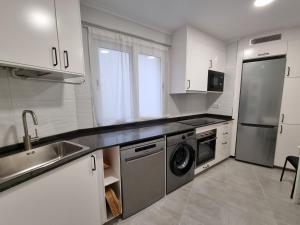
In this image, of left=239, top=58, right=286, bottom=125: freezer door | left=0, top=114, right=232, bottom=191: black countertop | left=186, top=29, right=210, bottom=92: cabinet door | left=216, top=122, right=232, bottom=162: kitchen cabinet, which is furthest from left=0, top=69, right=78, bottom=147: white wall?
left=239, top=58, right=286, bottom=125: freezer door

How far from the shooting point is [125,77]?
2.11m

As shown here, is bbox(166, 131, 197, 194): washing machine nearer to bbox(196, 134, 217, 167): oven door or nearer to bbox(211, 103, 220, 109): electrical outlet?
bbox(196, 134, 217, 167): oven door

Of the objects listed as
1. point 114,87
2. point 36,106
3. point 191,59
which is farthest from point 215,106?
point 36,106

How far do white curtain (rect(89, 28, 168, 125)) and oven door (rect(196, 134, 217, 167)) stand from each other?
85cm

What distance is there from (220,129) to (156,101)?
130cm

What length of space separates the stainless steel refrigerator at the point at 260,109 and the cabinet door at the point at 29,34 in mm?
3062

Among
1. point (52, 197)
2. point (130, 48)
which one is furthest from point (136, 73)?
point (52, 197)

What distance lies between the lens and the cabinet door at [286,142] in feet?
8.21

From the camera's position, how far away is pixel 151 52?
7.86 feet

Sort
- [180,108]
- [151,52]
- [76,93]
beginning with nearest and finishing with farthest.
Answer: [76,93]
[151,52]
[180,108]

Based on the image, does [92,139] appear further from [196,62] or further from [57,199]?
[196,62]

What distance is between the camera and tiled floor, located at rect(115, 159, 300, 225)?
1.63 meters

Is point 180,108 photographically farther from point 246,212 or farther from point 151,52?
point 246,212

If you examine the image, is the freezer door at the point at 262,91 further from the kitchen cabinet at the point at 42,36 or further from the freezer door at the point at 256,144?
the kitchen cabinet at the point at 42,36
